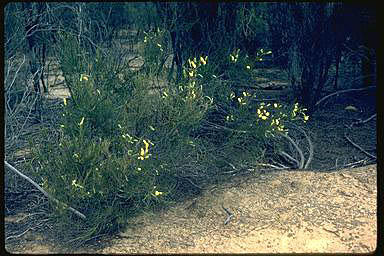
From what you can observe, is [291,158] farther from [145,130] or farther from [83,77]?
[83,77]

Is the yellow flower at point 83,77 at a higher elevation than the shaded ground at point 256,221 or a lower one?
higher

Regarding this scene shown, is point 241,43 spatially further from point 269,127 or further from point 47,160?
point 47,160

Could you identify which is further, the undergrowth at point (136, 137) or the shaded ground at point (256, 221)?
the undergrowth at point (136, 137)

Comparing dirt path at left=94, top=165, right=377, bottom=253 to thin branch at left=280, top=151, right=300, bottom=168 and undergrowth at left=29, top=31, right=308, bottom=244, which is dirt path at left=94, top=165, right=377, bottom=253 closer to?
undergrowth at left=29, top=31, right=308, bottom=244

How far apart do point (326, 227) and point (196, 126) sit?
1576 mm

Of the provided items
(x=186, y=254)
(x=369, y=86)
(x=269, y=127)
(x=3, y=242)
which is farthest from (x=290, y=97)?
(x=3, y=242)

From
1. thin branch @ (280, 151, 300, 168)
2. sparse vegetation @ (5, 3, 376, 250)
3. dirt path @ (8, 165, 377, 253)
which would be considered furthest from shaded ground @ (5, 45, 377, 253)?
thin branch @ (280, 151, 300, 168)

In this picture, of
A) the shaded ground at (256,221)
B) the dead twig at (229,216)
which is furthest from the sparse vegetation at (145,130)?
the dead twig at (229,216)

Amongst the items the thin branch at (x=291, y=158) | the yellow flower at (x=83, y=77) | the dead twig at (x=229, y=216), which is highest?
the yellow flower at (x=83, y=77)

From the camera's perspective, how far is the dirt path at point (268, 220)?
516 centimetres

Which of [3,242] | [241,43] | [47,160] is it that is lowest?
[3,242]

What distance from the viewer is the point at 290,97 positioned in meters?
8.80

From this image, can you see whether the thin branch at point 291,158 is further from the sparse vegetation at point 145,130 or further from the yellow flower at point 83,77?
the yellow flower at point 83,77

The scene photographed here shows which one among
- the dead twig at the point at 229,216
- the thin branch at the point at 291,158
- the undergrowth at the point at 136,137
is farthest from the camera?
the thin branch at the point at 291,158
